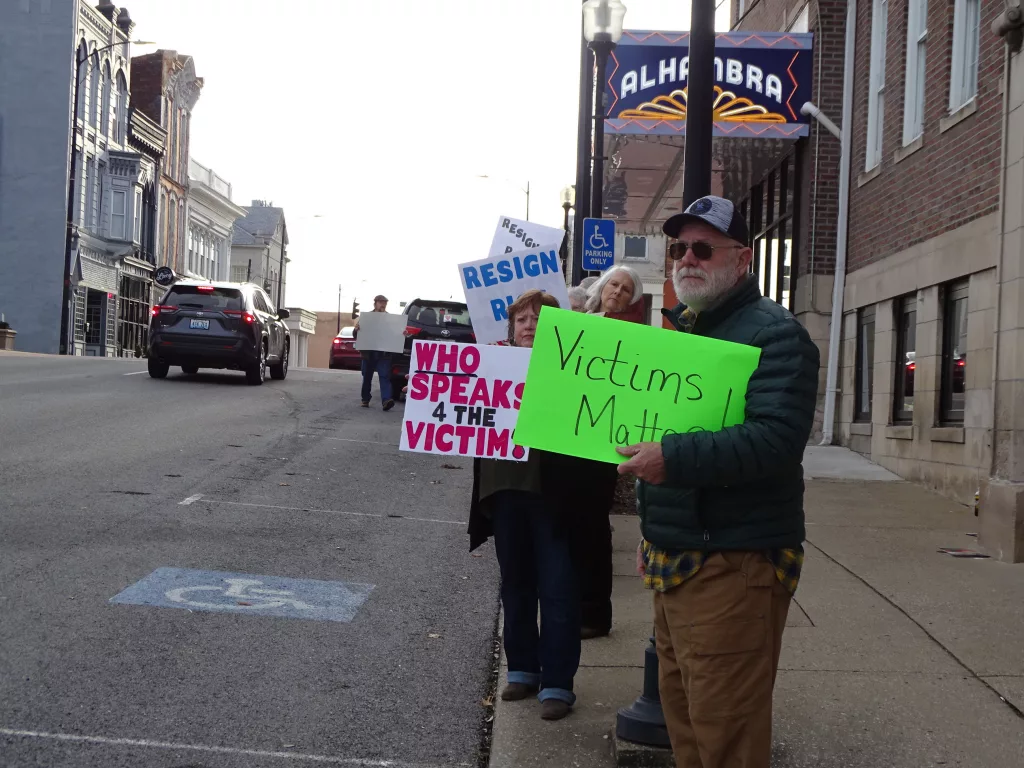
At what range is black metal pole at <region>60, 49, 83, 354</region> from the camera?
148 ft

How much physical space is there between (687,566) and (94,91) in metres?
50.8

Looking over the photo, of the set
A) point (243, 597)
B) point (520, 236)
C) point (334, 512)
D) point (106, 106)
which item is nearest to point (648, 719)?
point (243, 597)

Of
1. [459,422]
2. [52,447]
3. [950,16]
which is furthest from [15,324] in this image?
[459,422]

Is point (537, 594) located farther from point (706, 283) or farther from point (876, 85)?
point (876, 85)

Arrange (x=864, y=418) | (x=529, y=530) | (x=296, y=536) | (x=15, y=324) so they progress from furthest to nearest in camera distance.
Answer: (x=15, y=324) → (x=864, y=418) → (x=296, y=536) → (x=529, y=530)

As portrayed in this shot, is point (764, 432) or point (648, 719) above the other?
point (764, 432)

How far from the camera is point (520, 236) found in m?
7.81

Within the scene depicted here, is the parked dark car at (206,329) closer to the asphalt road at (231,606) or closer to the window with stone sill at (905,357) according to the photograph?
the asphalt road at (231,606)

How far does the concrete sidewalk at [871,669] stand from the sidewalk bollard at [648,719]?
0.09 metres

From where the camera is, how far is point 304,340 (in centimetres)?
9506

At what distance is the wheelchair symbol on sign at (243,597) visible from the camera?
21.9 ft

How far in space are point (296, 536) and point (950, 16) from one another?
8497 mm

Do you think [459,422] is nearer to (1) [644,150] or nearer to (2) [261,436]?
(2) [261,436]

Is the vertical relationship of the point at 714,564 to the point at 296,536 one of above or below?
above
